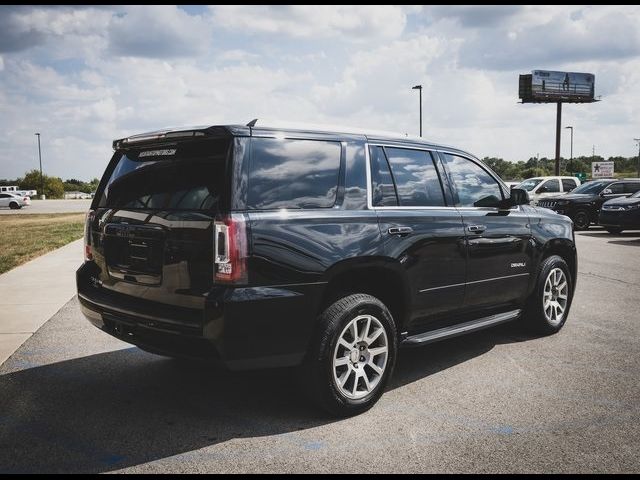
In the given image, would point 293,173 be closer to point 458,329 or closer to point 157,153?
point 157,153

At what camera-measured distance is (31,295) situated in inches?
313

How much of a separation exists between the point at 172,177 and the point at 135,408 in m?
1.64

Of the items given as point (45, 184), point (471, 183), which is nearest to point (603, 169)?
point (471, 183)

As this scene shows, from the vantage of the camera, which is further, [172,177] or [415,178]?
[415,178]

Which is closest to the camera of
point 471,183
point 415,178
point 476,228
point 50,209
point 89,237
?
point 89,237

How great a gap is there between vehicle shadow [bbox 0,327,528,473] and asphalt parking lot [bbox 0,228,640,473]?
0.04 feet

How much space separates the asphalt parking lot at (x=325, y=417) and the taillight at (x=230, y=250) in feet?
3.37

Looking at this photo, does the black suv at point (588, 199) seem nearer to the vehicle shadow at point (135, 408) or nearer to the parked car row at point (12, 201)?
the vehicle shadow at point (135, 408)

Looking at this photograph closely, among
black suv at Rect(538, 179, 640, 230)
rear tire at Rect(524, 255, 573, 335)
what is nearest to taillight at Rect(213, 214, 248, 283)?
rear tire at Rect(524, 255, 573, 335)

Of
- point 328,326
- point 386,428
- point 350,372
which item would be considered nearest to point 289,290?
point 328,326

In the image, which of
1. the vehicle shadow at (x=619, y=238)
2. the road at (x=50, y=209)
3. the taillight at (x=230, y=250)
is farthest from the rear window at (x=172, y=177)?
the road at (x=50, y=209)

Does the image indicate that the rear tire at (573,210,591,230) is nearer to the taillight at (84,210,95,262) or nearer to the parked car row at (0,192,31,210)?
the taillight at (84,210,95,262)

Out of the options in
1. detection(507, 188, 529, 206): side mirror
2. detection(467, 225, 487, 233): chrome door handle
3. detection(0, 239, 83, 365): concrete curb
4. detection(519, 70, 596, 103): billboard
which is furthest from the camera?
detection(519, 70, 596, 103): billboard

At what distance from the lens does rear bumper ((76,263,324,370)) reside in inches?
128
